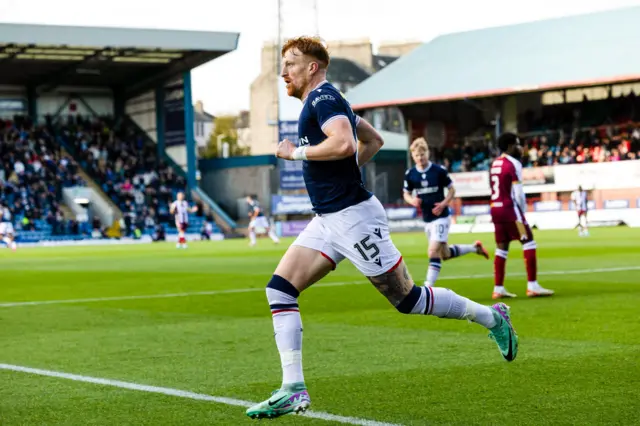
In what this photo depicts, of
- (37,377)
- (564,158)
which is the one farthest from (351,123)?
(564,158)

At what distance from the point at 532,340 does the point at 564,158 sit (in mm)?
53400

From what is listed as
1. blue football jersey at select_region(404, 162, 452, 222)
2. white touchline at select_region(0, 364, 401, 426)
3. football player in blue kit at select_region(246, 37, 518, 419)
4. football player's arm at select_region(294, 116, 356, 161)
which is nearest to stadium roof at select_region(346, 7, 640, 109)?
blue football jersey at select_region(404, 162, 452, 222)

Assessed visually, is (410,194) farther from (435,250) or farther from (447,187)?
Result: (435,250)

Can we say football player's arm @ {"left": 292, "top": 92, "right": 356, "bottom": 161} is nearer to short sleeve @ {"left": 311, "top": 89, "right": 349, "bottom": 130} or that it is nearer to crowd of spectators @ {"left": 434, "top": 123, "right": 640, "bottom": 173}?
short sleeve @ {"left": 311, "top": 89, "right": 349, "bottom": 130}

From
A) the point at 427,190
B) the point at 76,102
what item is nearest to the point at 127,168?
the point at 76,102

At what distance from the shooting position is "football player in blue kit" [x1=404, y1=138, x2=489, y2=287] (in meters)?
15.7

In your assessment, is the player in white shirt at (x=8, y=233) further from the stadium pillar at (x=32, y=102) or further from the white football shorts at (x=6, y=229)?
the stadium pillar at (x=32, y=102)

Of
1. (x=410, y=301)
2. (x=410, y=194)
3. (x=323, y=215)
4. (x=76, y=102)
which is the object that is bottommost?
(x=410, y=301)

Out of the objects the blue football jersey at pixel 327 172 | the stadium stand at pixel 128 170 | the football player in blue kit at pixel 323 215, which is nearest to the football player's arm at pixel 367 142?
the football player in blue kit at pixel 323 215

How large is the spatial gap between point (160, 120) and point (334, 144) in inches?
2620

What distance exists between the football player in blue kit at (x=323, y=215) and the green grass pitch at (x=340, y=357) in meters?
0.69

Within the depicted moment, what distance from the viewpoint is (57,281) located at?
75.7ft

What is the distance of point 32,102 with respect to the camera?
71125 millimetres

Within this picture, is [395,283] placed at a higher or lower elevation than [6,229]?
higher
